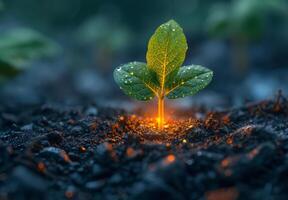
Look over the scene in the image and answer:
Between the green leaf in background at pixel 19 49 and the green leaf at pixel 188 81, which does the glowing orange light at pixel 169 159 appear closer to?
the green leaf at pixel 188 81

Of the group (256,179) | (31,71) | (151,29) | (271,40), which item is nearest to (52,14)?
(151,29)

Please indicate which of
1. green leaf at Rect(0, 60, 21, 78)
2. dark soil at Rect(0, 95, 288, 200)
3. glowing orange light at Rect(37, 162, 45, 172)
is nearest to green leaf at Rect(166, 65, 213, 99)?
dark soil at Rect(0, 95, 288, 200)

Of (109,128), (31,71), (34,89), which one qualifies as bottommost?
(109,128)

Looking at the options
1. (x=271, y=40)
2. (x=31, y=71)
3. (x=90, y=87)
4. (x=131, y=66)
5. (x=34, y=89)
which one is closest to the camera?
(x=131, y=66)

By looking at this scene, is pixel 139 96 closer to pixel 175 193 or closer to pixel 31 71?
pixel 175 193

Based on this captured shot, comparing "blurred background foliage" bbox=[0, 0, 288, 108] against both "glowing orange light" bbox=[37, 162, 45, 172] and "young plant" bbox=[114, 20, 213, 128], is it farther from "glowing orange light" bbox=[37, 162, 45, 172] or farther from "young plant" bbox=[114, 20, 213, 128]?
"glowing orange light" bbox=[37, 162, 45, 172]

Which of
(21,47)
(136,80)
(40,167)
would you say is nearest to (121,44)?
(21,47)

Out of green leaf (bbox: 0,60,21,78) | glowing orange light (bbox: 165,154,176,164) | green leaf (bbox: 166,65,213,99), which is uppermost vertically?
green leaf (bbox: 0,60,21,78)

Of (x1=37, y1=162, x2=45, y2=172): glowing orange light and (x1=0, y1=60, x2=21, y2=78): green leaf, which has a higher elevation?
(x1=0, y1=60, x2=21, y2=78): green leaf
